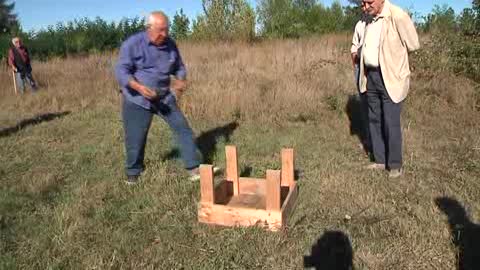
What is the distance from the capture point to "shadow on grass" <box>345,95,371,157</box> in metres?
6.40

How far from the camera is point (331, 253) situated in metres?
3.64

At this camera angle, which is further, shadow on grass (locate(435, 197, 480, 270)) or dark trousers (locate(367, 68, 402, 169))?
dark trousers (locate(367, 68, 402, 169))

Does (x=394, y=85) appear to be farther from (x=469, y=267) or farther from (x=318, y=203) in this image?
(x=469, y=267)

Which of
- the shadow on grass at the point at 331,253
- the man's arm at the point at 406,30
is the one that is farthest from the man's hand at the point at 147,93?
the man's arm at the point at 406,30

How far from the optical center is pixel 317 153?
6168 mm

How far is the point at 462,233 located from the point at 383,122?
71.5 inches

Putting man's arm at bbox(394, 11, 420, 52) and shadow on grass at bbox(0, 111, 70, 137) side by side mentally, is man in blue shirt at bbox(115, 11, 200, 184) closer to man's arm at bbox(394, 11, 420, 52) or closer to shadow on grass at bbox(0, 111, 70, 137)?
man's arm at bbox(394, 11, 420, 52)

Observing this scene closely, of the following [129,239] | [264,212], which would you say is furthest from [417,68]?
[129,239]

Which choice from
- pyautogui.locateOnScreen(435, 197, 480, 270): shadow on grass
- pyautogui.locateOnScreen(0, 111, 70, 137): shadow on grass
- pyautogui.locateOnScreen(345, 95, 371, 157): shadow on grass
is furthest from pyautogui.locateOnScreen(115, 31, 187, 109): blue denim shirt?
pyautogui.locateOnScreen(0, 111, 70, 137): shadow on grass

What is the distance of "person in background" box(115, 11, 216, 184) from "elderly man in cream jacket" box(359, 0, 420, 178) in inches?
79.8

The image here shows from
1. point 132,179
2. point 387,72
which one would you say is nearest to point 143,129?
point 132,179

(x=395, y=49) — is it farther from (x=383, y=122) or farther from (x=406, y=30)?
(x=383, y=122)

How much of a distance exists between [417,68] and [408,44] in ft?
19.7

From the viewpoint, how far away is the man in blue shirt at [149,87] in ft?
15.5
